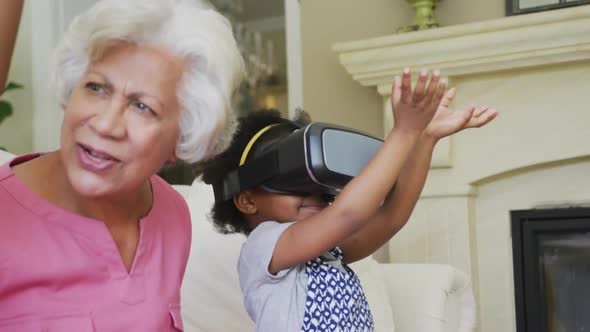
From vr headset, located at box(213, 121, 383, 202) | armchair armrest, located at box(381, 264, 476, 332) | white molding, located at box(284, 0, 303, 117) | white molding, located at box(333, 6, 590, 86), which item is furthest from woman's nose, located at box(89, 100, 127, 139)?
white molding, located at box(284, 0, 303, 117)

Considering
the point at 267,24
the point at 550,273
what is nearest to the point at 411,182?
the point at 550,273

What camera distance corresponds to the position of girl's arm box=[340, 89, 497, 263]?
1.20m

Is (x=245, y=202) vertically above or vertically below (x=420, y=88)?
below

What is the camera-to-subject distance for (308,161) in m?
1.19

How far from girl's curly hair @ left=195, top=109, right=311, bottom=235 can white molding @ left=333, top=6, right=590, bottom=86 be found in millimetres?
892

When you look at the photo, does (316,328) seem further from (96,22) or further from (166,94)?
(96,22)

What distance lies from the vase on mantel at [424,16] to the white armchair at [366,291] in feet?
2.69

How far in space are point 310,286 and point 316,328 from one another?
7 cm

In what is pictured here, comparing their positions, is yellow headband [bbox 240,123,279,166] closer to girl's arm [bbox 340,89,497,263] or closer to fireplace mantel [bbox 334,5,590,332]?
girl's arm [bbox 340,89,497,263]

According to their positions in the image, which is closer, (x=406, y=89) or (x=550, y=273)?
(x=406, y=89)

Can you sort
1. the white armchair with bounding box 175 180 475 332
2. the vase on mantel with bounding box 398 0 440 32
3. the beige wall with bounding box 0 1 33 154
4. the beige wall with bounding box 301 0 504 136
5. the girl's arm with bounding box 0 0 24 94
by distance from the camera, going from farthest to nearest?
the beige wall with bounding box 0 1 33 154 < the beige wall with bounding box 301 0 504 136 < the vase on mantel with bounding box 398 0 440 32 < the white armchair with bounding box 175 180 475 332 < the girl's arm with bounding box 0 0 24 94

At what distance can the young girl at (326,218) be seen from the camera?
113cm

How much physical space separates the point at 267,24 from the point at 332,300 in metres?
4.71

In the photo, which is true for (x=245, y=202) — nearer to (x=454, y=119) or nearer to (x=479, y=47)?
(x=454, y=119)
